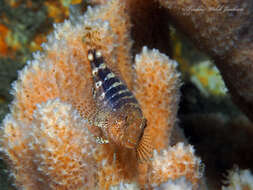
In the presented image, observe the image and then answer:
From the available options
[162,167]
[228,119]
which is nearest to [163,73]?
[162,167]

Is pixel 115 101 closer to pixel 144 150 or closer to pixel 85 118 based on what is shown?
pixel 85 118

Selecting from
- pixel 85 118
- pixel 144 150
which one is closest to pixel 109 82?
pixel 85 118

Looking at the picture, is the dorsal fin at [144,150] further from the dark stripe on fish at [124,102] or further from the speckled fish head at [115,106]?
the dark stripe on fish at [124,102]

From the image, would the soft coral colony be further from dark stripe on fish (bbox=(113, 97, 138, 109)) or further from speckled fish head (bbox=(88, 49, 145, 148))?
dark stripe on fish (bbox=(113, 97, 138, 109))

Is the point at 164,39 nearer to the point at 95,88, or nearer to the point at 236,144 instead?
the point at 95,88

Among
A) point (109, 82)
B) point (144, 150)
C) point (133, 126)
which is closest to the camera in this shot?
point (133, 126)

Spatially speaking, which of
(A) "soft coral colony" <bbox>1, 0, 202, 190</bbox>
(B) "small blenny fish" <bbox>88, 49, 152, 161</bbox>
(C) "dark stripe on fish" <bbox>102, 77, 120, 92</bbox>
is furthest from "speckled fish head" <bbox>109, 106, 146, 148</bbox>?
(C) "dark stripe on fish" <bbox>102, 77, 120, 92</bbox>

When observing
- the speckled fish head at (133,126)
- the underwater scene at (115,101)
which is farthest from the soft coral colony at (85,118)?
the speckled fish head at (133,126)
